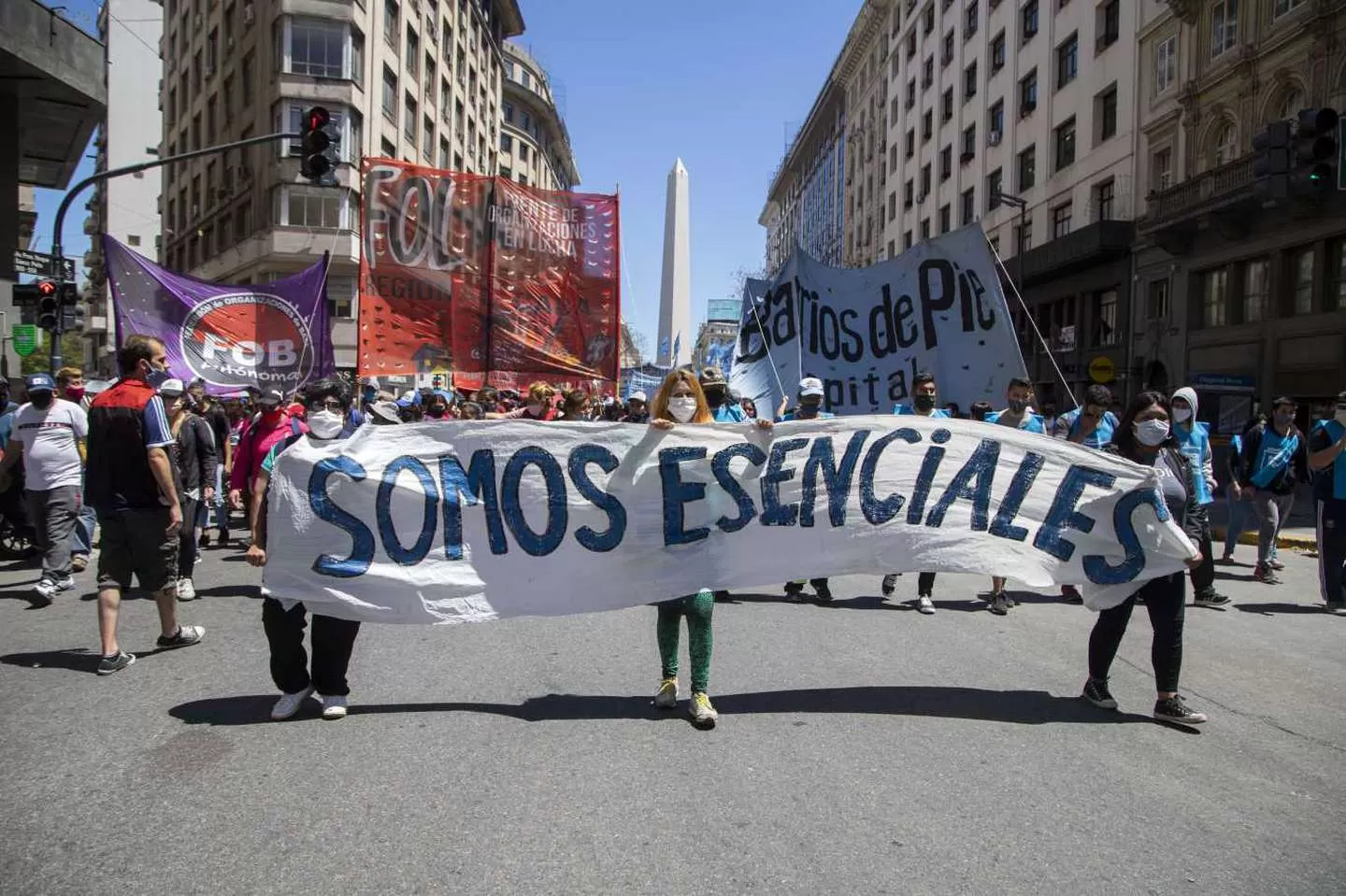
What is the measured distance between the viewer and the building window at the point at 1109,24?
30.3 m

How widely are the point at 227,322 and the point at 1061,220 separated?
30.6 m

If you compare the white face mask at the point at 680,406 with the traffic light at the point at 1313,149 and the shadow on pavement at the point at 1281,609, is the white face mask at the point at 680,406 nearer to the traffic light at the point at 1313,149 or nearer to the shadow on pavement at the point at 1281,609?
the shadow on pavement at the point at 1281,609

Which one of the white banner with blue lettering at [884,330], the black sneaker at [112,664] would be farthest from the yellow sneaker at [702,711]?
the white banner with blue lettering at [884,330]

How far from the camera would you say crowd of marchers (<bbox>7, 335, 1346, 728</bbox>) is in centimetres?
477

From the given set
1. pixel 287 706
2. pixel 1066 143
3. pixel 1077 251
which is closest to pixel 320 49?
pixel 1066 143

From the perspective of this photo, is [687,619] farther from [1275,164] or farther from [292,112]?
[292,112]

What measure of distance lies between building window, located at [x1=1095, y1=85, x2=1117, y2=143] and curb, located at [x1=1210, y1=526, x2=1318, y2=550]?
20.8m

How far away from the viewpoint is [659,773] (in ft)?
12.9

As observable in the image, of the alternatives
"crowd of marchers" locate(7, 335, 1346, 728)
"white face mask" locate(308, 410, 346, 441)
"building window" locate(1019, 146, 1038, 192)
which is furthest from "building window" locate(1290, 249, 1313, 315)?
"white face mask" locate(308, 410, 346, 441)

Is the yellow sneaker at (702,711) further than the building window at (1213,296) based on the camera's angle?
No

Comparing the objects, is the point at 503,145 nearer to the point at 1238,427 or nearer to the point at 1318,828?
the point at 1238,427

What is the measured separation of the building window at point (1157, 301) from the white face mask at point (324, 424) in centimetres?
2802

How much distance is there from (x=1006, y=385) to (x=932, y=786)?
18.6 ft

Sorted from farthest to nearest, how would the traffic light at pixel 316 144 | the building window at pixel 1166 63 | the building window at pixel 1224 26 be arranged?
the building window at pixel 1166 63 → the building window at pixel 1224 26 → the traffic light at pixel 316 144
